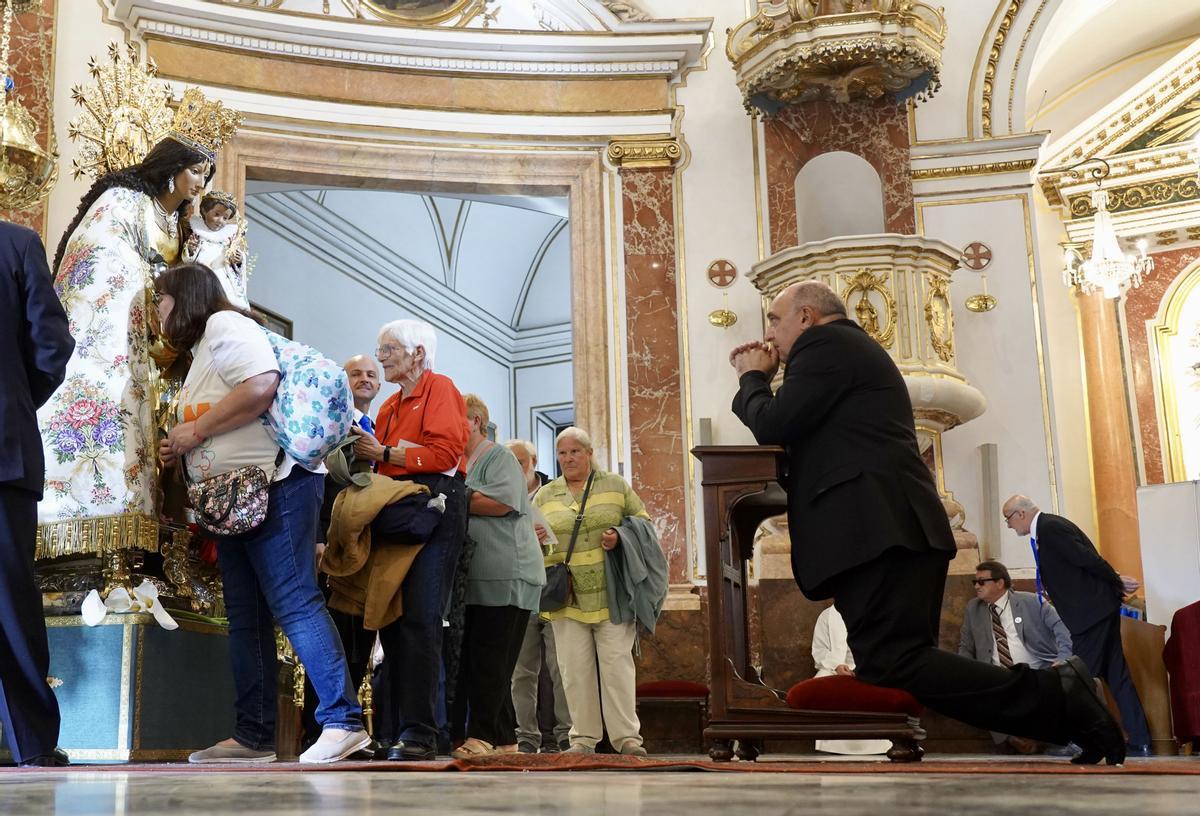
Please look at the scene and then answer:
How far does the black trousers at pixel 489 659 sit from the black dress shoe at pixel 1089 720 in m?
1.92

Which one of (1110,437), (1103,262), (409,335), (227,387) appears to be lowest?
(227,387)

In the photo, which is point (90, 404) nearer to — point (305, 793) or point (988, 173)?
point (305, 793)

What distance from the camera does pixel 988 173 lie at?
9523mm

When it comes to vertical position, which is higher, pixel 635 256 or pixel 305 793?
pixel 635 256

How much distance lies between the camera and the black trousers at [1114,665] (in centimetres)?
677

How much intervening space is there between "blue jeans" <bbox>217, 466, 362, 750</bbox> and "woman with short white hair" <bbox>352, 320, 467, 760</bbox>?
271 millimetres

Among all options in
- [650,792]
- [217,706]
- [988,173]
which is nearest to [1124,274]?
[988,173]

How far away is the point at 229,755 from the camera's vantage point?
362 centimetres

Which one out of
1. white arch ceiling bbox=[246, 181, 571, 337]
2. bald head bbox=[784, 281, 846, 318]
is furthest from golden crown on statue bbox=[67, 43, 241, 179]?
white arch ceiling bbox=[246, 181, 571, 337]

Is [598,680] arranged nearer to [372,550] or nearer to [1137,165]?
[372,550]

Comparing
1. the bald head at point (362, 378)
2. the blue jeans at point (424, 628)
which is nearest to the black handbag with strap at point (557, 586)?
the bald head at point (362, 378)

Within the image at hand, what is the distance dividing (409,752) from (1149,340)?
34.4 feet

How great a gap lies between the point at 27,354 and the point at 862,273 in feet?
19.4

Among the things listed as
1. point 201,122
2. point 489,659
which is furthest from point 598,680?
point 201,122
